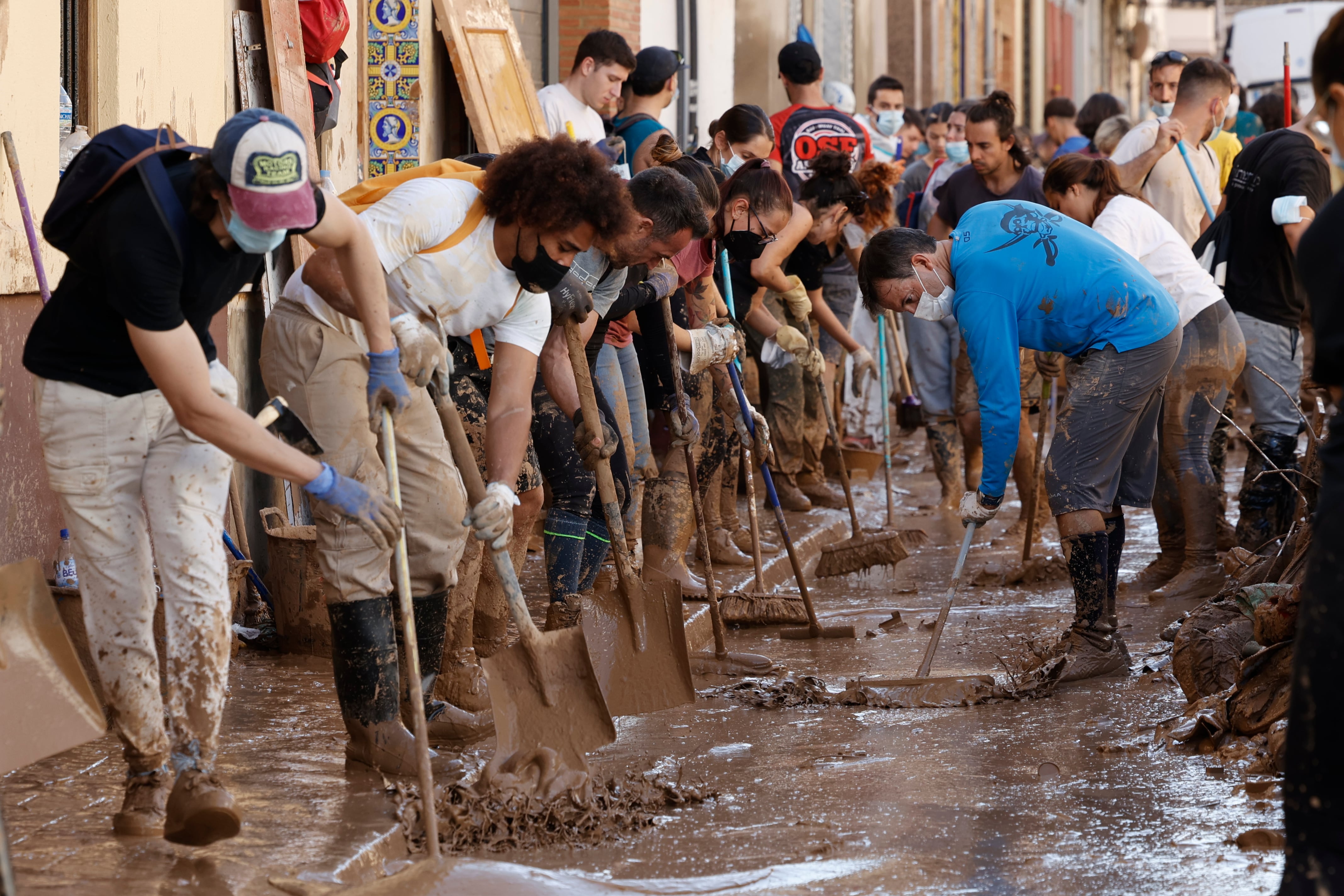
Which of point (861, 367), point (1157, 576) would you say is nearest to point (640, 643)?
point (1157, 576)

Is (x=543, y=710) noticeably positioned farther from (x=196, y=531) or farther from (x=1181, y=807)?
(x=1181, y=807)

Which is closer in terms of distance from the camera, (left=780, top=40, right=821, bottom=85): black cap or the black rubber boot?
the black rubber boot

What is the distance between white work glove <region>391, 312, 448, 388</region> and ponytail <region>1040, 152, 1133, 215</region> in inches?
144

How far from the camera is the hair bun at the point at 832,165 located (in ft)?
24.1

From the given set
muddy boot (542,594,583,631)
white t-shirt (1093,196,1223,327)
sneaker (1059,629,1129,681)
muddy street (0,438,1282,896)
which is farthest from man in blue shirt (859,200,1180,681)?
muddy boot (542,594,583,631)

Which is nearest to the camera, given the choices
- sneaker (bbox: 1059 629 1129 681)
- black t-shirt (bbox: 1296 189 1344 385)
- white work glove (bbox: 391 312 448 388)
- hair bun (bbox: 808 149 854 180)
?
black t-shirt (bbox: 1296 189 1344 385)

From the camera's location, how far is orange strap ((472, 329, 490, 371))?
461 centimetres

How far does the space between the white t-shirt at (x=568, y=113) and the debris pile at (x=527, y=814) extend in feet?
16.1

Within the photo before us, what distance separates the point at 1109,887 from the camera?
127 inches

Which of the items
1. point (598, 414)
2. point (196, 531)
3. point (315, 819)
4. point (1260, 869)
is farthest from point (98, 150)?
point (1260, 869)

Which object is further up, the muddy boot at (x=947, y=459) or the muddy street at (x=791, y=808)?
the muddy street at (x=791, y=808)

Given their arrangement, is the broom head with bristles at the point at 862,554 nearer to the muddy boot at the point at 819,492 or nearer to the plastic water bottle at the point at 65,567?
the muddy boot at the point at 819,492

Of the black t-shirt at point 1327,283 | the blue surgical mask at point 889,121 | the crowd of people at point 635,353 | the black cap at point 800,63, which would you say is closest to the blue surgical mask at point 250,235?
the crowd of people at point 635,353

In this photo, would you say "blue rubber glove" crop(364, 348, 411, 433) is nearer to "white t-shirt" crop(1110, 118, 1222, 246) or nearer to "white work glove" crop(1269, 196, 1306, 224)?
"white work glove" crop(1269, 196, 1306, 224)
